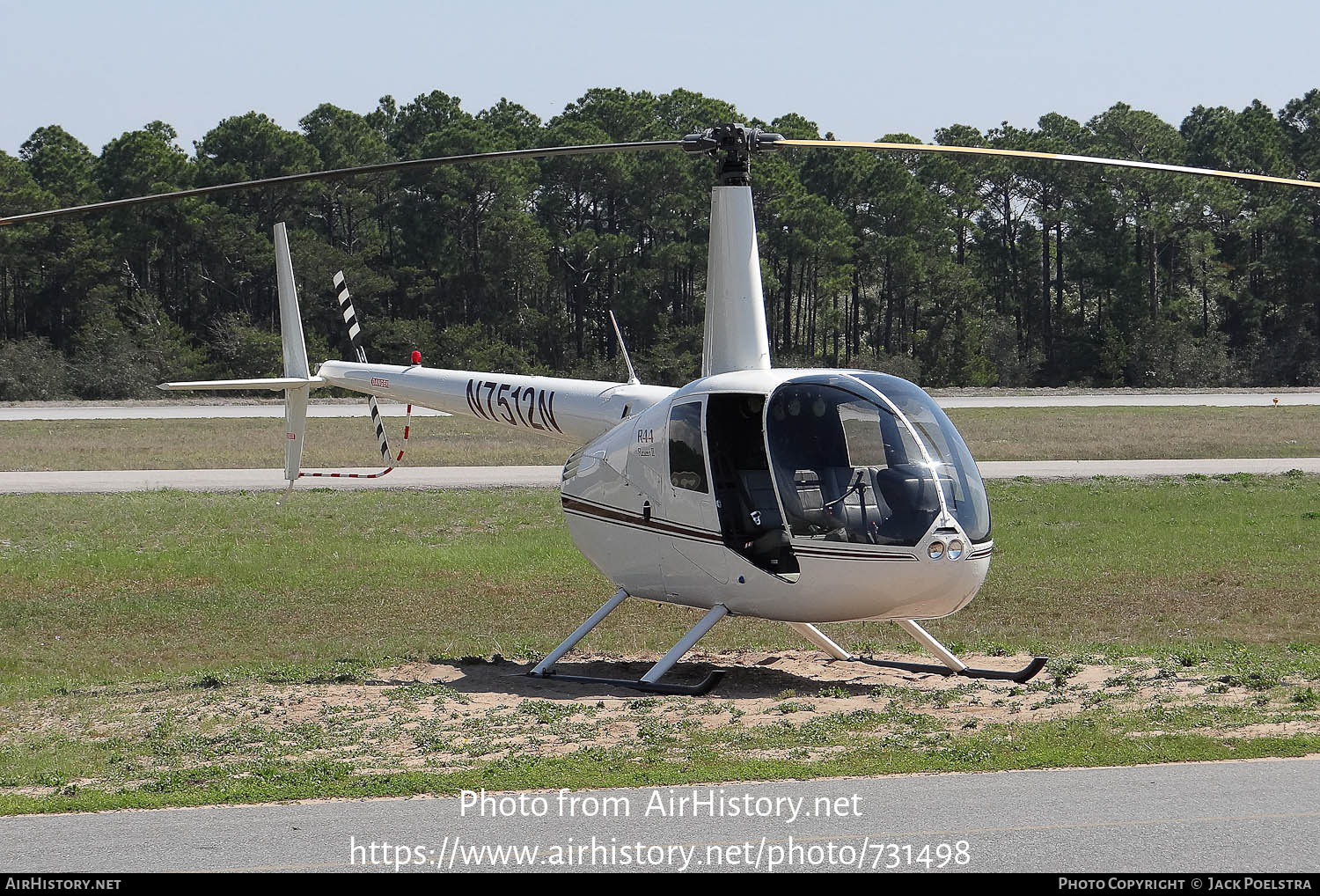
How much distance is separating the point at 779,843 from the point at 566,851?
3.58 ft

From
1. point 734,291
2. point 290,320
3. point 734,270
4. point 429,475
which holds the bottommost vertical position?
point 429,475

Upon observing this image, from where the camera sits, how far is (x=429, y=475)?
97.8 ft

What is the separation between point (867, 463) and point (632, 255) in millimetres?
59599

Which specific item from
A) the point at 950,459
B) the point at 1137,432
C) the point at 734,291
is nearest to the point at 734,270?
the point at 734,291

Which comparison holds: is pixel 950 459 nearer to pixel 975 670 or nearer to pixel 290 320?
pixel 975 670

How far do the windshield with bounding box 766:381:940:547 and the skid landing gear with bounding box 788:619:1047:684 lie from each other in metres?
1.46

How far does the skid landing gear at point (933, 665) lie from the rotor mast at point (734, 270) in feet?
7.75

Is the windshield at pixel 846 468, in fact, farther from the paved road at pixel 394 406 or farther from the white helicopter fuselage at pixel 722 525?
the paved road at pixel 394 406

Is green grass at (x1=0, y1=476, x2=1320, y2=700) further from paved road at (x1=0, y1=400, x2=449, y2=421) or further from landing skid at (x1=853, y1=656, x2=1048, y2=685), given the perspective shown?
paved road at (x1=0, y1=400, x2=449, y2=421)

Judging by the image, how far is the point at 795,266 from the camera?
7588 centimetres

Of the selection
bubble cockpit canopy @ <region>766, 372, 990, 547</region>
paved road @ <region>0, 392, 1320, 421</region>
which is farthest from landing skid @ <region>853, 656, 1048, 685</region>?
paved road @ <region>0, 392, 1320, 421</region>

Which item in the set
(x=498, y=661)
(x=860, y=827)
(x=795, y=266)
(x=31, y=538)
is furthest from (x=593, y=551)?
(x=795, y=266)

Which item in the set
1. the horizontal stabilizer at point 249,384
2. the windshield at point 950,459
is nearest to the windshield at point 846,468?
the windshield at point 950,459

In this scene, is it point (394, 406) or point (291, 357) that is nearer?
point (291, 357)
